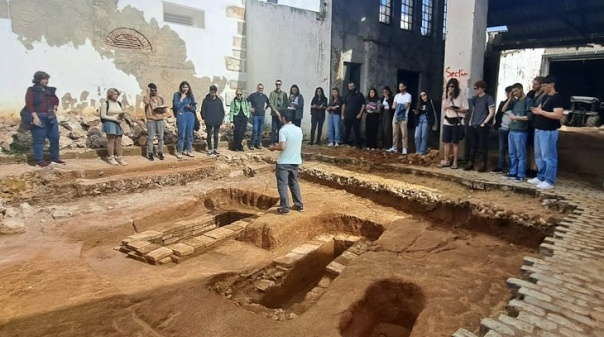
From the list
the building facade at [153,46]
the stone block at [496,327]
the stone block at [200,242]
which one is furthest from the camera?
the building facade at [153,46]

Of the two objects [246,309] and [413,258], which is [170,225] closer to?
[246,309]

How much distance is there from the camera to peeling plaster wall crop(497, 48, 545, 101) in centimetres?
1938

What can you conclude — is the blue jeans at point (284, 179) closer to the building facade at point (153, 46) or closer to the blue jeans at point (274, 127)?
the blue jeans at point (274, 127)

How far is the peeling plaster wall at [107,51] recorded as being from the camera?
28.5 ft

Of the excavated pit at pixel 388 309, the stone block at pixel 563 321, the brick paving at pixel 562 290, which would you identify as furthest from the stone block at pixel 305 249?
the stone block at pixel 563 321

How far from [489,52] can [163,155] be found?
45.7 feet

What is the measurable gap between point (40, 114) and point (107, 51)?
308 cm

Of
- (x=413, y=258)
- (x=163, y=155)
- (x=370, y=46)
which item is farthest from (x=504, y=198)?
(x=370, y=46)

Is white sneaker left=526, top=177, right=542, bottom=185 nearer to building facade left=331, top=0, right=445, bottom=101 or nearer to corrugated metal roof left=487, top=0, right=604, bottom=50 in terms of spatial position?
corrugated metal roof left=487, top=0, right=604, bottom=50

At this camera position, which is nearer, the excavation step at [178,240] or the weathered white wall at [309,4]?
the excavation step at [178,240]

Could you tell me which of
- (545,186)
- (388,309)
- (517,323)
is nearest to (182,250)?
(388,309)

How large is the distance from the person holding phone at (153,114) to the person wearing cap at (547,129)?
24.4 feet

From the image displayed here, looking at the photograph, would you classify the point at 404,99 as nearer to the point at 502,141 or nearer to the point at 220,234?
the point at 502,141

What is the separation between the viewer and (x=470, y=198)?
20.5ft
